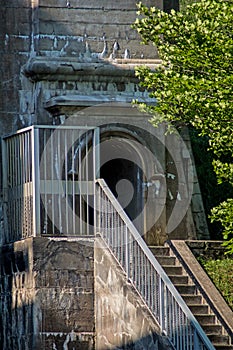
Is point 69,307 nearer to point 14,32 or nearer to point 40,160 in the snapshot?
point 40,160

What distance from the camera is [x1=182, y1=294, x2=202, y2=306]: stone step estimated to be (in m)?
25.7

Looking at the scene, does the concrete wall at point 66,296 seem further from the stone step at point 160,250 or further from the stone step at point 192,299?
the stone step at point 160,250

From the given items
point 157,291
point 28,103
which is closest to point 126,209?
point 28,103

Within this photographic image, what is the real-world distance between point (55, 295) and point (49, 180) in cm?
204

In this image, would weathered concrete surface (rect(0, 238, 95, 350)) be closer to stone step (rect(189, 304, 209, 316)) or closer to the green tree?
stone step (rect(189, 304, 209, 316))

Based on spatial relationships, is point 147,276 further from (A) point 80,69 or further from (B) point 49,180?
(A) point 80,69

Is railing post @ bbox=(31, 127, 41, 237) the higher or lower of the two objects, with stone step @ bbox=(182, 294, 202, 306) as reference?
higher

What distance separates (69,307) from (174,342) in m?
2.52

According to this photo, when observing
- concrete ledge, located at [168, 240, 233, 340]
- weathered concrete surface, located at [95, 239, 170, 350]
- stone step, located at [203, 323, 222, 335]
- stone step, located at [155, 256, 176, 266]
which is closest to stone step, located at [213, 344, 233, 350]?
concrete ledge, located at [168, 240, 233, 340]

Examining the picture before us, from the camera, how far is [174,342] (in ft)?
77.9

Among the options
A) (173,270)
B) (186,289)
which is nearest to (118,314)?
(186,289)

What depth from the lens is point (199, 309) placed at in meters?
25.5

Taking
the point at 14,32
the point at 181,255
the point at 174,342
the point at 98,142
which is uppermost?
the point at 14,32

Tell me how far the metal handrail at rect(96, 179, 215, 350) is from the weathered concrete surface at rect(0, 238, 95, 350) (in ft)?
1.82
